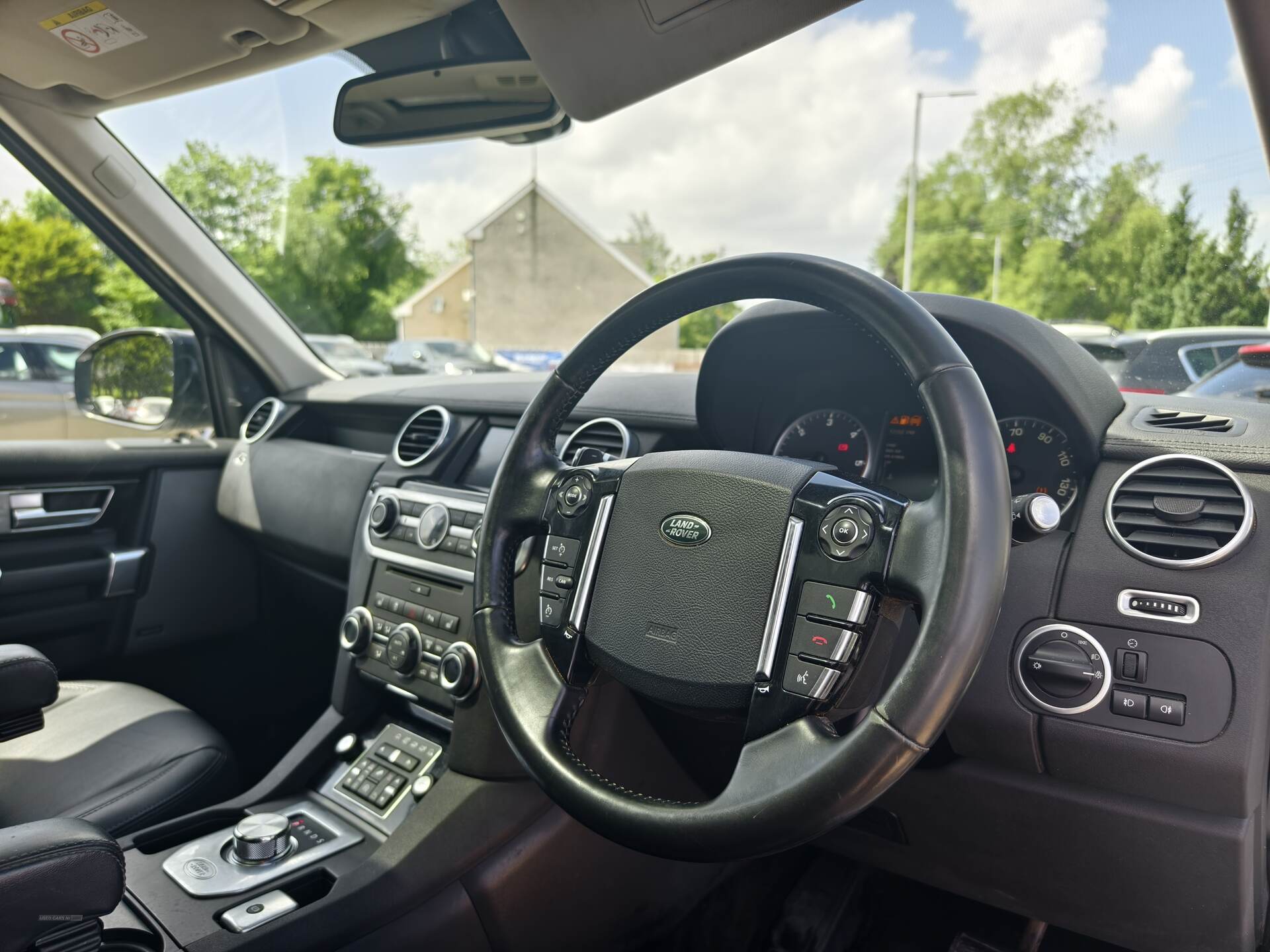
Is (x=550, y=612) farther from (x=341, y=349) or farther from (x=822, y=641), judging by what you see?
(x=341, y=349)

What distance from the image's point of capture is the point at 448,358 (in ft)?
8.89

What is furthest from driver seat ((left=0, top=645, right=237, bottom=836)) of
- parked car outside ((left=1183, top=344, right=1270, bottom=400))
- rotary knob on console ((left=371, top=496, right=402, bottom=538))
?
parked car outside ((left=1183, top=344, right=1270, bottom=400))

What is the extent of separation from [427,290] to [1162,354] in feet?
6.49

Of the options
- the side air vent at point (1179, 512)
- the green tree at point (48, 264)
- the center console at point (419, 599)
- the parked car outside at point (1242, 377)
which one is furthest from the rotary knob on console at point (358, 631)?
the parked car outside at point (1242, 377)

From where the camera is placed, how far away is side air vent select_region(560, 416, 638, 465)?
1720 millimetres

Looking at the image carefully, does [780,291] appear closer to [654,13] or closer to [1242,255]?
[654,13]

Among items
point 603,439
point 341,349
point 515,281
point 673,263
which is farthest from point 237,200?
point 673,263

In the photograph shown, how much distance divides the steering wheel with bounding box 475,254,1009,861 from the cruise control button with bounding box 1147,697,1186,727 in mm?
530

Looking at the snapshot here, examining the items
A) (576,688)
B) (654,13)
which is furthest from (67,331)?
(576,688)

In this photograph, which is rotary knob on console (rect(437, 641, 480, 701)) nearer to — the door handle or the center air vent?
the center air vent

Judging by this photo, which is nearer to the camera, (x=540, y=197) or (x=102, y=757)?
(x=102, y=757)

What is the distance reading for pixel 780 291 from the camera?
1076 mm

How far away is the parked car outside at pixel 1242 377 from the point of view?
1.58 meters

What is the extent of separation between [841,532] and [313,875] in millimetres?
1118
